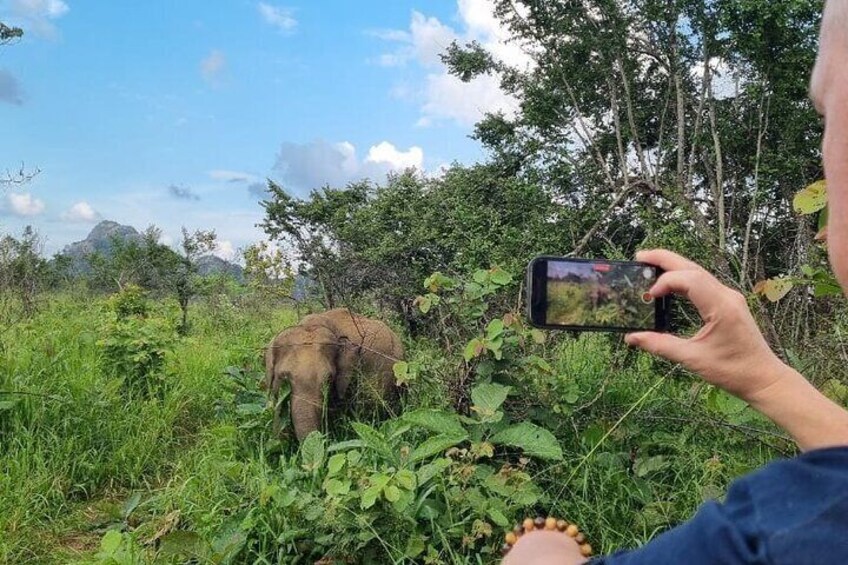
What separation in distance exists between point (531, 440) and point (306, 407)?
1.98m

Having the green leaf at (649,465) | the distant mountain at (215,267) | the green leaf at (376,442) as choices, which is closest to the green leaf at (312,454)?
the green leaf at (376,442)

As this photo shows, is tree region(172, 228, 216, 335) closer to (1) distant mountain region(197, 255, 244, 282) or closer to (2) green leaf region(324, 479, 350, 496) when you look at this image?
(1) distant mountain region(197, 255, 244, 282)

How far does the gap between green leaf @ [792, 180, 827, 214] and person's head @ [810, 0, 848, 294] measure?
177cm

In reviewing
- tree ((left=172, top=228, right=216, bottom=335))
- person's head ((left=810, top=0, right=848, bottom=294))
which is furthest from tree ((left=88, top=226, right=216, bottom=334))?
person's head ((left=810, top=0, right=848, bottom=294))

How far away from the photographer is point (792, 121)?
499 inches

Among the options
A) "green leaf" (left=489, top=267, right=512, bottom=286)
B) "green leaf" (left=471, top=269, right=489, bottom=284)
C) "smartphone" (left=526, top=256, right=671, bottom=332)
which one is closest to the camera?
"smartphone" (left=526, top=256, right=671, bottom=332)

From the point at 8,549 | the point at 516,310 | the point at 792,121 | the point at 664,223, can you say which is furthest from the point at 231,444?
the point at 792,121

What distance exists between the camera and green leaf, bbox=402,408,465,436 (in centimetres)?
348

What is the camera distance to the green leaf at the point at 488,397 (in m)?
3.51

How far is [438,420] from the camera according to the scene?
3520mm

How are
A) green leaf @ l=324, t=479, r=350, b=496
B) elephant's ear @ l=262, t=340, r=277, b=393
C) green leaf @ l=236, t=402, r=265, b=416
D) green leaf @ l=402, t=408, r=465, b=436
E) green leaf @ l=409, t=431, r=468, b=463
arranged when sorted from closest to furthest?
green leaf @ l=324, t=479, r=350, b=496, green leaf @ l=409, t=431, r=468, b=463, green leaf @ l=402, t=408, r=465, b=436, green leaf @ l=236, t=402, r=265, b=416, elephant's ear @ l=262, t=340, r=277, b=393

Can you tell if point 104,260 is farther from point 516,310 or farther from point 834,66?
point 834,66

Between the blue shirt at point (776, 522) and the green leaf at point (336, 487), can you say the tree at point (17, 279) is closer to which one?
the green leaf at point (336, 487)

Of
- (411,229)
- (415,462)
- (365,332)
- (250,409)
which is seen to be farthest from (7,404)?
(411,229)
